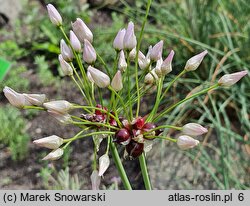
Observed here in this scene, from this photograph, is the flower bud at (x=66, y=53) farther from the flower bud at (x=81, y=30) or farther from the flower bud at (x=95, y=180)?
the flower bud at (x=95, y=180)

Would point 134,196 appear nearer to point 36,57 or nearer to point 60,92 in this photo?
point 60,92

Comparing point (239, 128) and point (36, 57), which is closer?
point (239, 128)

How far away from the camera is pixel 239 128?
2422 mm

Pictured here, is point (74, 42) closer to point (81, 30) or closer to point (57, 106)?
point (81, 30)

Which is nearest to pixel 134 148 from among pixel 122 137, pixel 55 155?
pixel 122 137

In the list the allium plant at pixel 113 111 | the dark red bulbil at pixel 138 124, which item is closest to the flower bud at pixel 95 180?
the allium plant at pixel 113 111

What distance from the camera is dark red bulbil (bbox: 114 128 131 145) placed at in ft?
2.75

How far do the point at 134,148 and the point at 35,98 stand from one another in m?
0.19

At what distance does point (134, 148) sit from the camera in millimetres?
853

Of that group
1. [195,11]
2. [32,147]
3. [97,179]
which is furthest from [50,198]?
[195,11]

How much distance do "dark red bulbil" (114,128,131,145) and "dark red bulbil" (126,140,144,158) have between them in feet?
0.04

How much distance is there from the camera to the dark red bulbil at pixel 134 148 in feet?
2.80

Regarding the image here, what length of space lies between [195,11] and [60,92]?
0.88 metres

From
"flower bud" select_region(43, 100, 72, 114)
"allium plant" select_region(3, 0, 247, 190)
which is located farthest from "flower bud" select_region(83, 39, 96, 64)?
"flower bud" select_region(43, 100, 72, 114)
